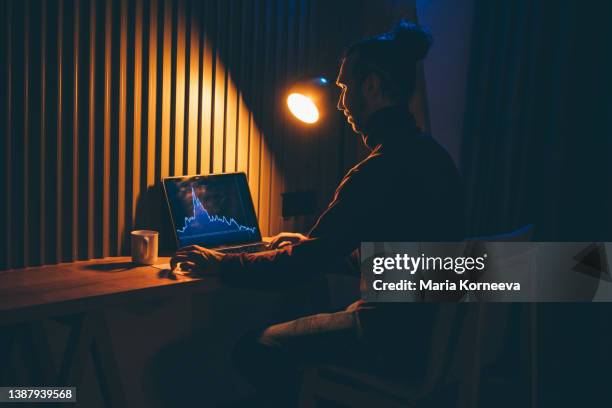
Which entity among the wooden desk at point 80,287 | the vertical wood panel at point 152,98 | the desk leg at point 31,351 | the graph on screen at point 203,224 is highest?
the vertical wood panel at point 152,98

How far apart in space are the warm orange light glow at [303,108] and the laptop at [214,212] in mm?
328

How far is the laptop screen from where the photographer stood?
7.93 ft

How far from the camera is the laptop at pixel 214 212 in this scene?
7.92 feet

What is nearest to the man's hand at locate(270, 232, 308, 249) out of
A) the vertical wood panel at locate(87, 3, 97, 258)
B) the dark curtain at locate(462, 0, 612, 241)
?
the vertical wood panel at locate(87, 3, 97, 258)

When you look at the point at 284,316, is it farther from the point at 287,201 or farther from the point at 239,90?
the point at 239,90

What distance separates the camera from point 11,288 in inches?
73.4

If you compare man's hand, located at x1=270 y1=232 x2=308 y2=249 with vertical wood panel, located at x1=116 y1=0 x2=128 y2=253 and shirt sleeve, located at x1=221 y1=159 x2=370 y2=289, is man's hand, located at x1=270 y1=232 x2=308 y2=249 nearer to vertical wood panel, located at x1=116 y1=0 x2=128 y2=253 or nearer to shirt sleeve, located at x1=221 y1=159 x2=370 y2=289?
shirt sleeve, located at x1=221 y1=159 x2=370 y2=289

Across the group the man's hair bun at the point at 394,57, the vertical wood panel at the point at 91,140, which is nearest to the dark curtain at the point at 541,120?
the man's hair bun at the point at 394,57

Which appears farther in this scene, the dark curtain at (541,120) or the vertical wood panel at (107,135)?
the dark curtain at (541,120)

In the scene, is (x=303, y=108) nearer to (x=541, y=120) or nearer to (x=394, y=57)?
(x=394, y=57)

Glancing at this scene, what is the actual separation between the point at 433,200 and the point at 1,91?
129cm

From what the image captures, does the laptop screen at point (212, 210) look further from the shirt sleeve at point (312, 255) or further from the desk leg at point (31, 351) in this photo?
the desk leg at point (31, 351)

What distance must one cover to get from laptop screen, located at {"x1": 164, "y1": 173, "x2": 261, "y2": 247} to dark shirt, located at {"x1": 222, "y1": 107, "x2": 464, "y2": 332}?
0.55 m

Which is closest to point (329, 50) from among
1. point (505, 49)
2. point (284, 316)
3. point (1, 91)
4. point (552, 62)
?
point (505, 49)
